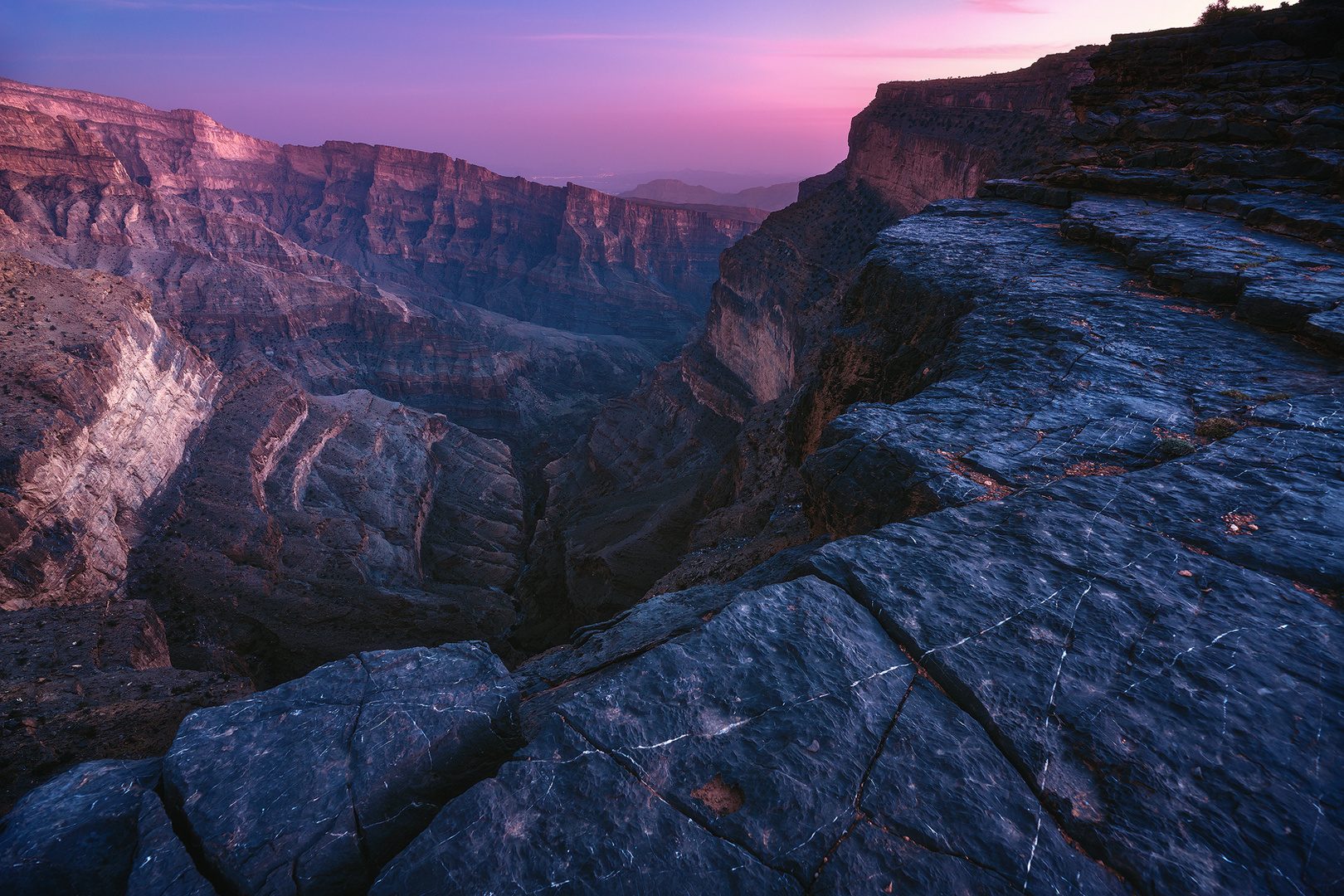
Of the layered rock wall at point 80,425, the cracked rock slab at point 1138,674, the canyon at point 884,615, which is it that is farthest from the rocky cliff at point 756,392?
the layered rock wall at point 80,425

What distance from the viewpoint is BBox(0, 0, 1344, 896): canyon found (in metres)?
2.52

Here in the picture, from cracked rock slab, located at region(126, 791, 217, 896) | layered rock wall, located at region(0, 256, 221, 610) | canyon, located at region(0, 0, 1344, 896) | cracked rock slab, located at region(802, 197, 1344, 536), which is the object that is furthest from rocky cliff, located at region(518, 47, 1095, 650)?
layered rock wall, located at region(0, 256, 221, 610)

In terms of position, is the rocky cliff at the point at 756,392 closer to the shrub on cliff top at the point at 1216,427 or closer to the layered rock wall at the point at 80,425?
the shrub on cliff top at the point at 1216,427

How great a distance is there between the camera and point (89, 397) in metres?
20.5

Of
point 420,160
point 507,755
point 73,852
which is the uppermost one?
point 420,160

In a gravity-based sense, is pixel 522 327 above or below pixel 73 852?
below

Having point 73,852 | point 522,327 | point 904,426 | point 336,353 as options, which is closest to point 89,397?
point 73,852

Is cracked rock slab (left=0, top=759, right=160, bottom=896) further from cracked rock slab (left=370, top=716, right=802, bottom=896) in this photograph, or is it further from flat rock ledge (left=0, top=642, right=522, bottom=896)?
cracked rock slab (left=370, top=716, right=802, bottom=896)

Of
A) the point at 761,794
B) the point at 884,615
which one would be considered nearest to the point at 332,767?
the point at 761,794

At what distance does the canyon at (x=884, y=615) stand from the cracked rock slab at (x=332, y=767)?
19 mm

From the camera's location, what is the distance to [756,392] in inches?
1521

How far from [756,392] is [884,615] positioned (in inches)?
1409

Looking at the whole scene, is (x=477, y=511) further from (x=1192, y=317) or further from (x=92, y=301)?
(x=1192, y=317)

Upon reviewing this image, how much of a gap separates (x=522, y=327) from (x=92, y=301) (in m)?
59.2
